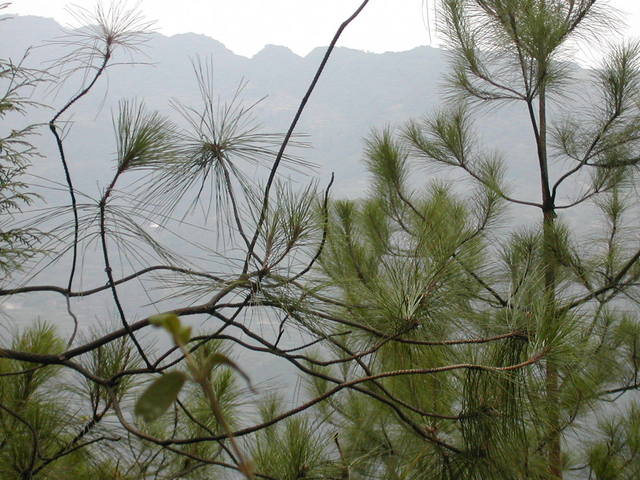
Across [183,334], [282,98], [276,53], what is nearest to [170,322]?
[183,334]

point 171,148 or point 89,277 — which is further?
point 89,277

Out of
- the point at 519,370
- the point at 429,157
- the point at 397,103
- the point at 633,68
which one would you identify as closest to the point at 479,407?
the point at 519,370

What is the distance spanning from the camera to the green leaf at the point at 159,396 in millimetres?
115

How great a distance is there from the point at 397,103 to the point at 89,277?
19.4ft

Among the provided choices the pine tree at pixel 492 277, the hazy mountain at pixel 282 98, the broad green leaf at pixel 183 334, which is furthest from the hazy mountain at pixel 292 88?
the broad green leaf at pixel 183 334

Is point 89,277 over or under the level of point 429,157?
under

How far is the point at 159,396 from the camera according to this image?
0.39 feet

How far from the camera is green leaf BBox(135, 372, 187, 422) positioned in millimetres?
115

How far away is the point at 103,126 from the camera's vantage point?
453 inches

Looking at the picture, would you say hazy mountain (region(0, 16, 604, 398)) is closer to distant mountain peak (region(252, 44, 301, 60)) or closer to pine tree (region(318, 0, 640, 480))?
distant mountain peak (region(252, 44, 301, 60))

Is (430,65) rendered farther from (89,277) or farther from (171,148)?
(171,148)

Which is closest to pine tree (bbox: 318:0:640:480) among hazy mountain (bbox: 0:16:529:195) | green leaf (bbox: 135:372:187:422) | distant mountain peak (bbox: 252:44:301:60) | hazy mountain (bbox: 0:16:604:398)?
green leaf (bbox: 135:372:187:422)

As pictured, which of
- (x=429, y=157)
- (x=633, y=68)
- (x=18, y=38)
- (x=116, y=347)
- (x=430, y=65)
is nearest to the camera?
(x=116, y=347)

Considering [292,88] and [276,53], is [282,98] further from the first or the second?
[276,53]
